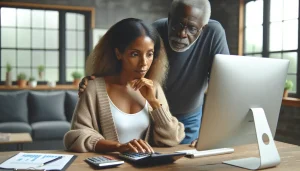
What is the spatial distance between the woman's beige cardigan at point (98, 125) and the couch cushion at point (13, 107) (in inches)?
148

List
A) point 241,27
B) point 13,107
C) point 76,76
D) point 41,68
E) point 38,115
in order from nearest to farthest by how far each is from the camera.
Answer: point 13,107, point 38,115, point 241,27, point 41,68, point 76,76

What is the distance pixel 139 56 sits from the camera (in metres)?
1.74

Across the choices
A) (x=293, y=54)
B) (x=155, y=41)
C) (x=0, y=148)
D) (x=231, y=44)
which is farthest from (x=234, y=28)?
(x=155, y=41)

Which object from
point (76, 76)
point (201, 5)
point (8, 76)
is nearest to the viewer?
point (201, 5)

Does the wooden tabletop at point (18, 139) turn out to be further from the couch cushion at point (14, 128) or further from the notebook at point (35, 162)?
the notebook at point (35, 162)

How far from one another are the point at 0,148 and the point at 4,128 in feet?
0.95

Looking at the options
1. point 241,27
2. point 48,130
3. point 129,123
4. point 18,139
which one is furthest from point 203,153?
point 241,27

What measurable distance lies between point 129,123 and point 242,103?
1.94 ft

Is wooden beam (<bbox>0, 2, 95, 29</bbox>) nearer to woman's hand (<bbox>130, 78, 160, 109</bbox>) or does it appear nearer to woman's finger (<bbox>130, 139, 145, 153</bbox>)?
woman's hand (<bbox>130, 78, 160, 109</bbox>)

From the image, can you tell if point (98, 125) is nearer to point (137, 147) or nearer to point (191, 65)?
point (137, 147)

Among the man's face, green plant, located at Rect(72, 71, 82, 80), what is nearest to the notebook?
the man's face

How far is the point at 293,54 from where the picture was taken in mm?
4719

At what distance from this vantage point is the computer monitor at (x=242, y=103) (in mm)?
1338

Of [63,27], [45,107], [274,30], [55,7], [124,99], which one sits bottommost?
[45,107]
